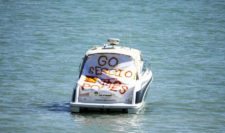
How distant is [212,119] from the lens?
103 feet

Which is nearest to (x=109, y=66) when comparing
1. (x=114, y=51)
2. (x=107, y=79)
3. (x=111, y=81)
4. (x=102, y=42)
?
(x=114, y=51)

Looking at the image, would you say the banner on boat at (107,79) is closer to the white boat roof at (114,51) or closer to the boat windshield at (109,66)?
the boat windshield at (109,66)

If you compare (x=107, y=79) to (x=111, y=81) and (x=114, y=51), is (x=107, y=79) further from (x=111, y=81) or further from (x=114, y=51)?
(x=114, y=51)

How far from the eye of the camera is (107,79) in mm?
32188

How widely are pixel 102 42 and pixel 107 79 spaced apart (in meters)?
14.5

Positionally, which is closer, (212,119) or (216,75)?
(212,119)

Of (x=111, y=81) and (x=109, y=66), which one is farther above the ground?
(x=109, y=66)

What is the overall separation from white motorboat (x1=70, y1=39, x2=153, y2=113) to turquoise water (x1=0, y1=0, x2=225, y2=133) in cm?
36

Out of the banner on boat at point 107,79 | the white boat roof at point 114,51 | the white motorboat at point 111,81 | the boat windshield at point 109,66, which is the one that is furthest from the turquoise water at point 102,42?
the white boat roof at point 114,51

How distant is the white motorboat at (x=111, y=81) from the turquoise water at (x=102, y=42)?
0.36m

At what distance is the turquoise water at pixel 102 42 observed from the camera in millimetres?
30750

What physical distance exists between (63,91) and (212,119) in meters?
5.63

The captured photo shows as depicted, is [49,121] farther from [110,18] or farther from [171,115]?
[110,18]

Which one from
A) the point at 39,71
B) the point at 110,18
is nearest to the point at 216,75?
the point at 39,71
